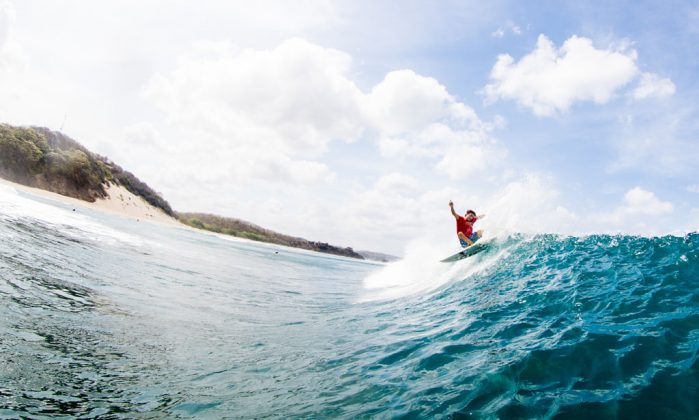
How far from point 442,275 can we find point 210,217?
600 feet

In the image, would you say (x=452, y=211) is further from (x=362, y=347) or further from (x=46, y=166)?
(x=46, y=166)

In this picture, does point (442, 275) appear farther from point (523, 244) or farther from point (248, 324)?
point (248, 324)

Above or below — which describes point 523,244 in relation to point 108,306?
above

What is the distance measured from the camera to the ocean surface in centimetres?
452

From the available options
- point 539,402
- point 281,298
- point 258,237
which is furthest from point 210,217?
point 539,402

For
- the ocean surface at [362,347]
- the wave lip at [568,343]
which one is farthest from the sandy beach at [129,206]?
the wave lip at [568,343]

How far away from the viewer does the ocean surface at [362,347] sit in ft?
14.8

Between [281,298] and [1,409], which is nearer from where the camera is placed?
[1,409]

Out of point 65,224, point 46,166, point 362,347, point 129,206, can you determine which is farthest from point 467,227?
point 129,206

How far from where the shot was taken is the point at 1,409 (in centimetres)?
353

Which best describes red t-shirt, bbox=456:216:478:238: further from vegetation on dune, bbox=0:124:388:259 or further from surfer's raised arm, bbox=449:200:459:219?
vegetation on dune, bbox=0:124:388:259

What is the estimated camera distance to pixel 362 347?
8.08 metres

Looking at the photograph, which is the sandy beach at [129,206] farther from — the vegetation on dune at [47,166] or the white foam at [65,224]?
the white foam at [65,224]

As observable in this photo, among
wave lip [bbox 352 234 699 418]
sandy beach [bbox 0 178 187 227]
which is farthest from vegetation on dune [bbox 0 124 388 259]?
wave lip [bbox 352 234 699 418]
